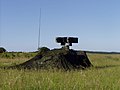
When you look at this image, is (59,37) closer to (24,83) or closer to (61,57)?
(61,57)

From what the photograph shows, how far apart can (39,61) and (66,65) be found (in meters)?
1.48

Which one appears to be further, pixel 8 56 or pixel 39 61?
pixel 8 56

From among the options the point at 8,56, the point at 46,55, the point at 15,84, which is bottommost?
the point at 8,56

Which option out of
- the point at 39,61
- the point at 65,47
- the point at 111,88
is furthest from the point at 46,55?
the point at 111,88

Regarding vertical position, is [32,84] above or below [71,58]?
above

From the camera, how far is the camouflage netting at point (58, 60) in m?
17.1

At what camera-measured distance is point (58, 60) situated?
57.8 feet

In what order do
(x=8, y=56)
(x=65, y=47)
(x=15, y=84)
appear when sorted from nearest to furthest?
(x=15, y=84) → (x=65, y=47) → (x=8, y=56)

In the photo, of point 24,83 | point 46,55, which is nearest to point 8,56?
point 46,55

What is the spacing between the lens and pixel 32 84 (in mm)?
5766

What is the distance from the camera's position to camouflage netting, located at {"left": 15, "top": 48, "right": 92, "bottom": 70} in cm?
1715

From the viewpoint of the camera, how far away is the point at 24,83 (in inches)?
234

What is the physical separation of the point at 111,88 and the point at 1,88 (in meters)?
2.07

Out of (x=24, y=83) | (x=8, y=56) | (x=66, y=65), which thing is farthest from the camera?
(x=8, y=56)
